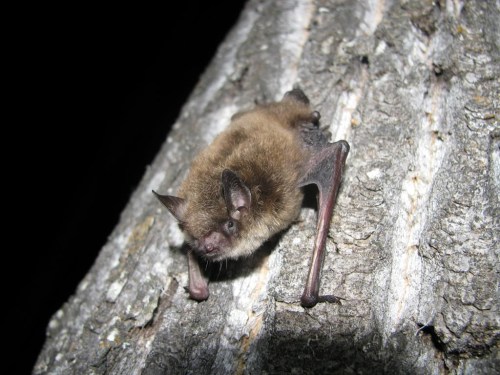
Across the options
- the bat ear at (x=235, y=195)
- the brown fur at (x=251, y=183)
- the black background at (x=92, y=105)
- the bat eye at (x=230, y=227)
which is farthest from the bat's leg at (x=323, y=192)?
the black background at (x=92, y=105)

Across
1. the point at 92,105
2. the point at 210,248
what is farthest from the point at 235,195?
the point at 92,105

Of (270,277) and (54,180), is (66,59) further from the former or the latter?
(270,277)

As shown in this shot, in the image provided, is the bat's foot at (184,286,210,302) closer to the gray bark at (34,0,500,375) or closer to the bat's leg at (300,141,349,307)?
the gray bark at (34,0,500,375)

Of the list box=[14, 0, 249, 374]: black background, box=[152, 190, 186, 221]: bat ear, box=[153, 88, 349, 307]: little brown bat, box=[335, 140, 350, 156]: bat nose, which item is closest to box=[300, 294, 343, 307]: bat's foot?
box=[153, 88, 349, 307]: little brown bat

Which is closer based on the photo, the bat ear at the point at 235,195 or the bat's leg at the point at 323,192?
the bat's leg at the point at 323,192

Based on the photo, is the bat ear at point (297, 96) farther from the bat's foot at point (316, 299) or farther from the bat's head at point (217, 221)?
the bat's foot at point (316, 299)
